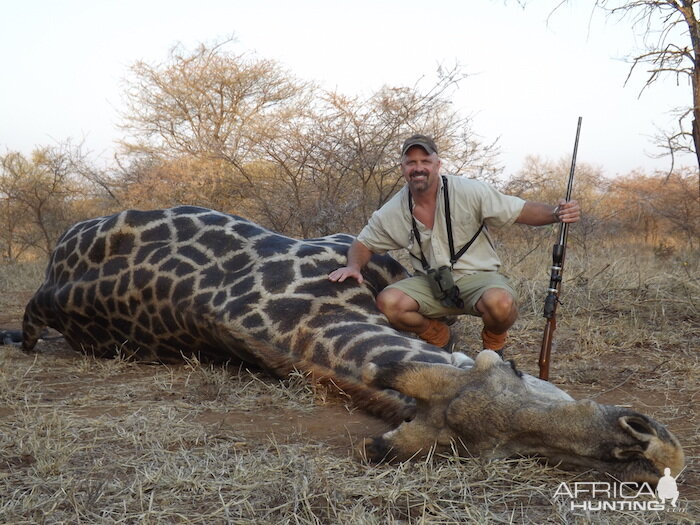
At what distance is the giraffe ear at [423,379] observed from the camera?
2238mm

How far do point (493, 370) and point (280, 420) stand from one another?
3.55 ft

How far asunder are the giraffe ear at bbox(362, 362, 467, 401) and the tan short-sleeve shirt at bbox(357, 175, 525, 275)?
1678mm

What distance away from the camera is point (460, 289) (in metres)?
3.94

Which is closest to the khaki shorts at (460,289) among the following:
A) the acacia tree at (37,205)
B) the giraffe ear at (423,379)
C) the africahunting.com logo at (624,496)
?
the giraffe ear at (423,379)

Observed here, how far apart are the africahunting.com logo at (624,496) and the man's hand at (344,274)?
182 cm

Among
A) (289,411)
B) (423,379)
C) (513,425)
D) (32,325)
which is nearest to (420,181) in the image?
(289,411)

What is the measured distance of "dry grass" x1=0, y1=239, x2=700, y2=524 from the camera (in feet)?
6.32

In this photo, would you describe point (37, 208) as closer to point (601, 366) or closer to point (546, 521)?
point (601, 366)

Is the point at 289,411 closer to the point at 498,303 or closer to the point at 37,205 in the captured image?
the point at 498,303

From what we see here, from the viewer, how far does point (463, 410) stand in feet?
7.07

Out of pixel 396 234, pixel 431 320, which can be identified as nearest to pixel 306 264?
pixel 396 234

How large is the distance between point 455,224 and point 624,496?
6.96 feet

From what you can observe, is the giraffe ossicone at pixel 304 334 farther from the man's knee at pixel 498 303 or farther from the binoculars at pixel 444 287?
the man's knee at pixel 498 303

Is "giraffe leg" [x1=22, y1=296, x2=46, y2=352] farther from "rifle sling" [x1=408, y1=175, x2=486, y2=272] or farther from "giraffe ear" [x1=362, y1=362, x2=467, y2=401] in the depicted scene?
"giraffe ear" [x1=362, y1=362, x2=467, y2=401]
